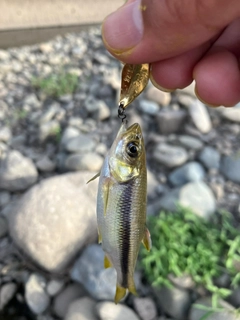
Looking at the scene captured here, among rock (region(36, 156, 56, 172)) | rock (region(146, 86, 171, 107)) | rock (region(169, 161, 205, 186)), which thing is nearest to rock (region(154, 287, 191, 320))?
rock (region(169, 161, 205, 186))

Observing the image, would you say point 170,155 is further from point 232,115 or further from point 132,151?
point 132,151

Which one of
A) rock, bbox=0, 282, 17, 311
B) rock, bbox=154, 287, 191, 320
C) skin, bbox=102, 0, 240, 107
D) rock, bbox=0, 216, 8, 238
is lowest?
rock, bbox=0, 282, 17, 311

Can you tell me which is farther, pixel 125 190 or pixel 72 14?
pixel 72 14

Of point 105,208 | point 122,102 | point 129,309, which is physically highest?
point 122,102

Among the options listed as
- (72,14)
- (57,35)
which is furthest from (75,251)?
(72,14)

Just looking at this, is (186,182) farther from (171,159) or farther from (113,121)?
(113,121)

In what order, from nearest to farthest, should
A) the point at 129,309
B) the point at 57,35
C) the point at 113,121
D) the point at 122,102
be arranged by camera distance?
the point at 122,102 → the point at 129,309 → the point at 113,121 → the point at 57,35

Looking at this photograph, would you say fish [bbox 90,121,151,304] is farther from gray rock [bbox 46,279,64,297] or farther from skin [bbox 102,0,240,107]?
gray rock [bbox 46,279,64,297]
